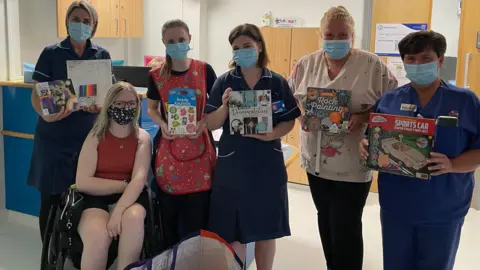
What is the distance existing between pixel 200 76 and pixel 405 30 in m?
2.75

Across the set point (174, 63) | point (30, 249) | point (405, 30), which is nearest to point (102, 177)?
point (174, 63)

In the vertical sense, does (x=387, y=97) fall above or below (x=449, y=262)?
above

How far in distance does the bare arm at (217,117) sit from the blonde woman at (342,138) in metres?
0.42

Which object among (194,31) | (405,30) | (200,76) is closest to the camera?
(200,76)

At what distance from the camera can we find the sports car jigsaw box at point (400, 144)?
5.70 ft

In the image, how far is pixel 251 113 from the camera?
205 cm

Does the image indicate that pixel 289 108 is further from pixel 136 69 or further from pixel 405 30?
pixel 405 30

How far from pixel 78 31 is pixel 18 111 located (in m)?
1.35

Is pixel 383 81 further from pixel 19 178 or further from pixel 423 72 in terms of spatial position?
pixel 19 178

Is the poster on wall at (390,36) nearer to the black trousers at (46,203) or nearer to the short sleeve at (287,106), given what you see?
the short sleeve at (287,106)

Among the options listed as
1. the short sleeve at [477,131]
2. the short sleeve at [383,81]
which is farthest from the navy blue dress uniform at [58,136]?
the short sleeve at [477,131]

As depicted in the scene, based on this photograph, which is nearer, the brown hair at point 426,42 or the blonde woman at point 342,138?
the brown hair at point 426,42

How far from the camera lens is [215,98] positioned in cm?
213

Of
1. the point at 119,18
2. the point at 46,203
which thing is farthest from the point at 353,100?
the point at 119,18
